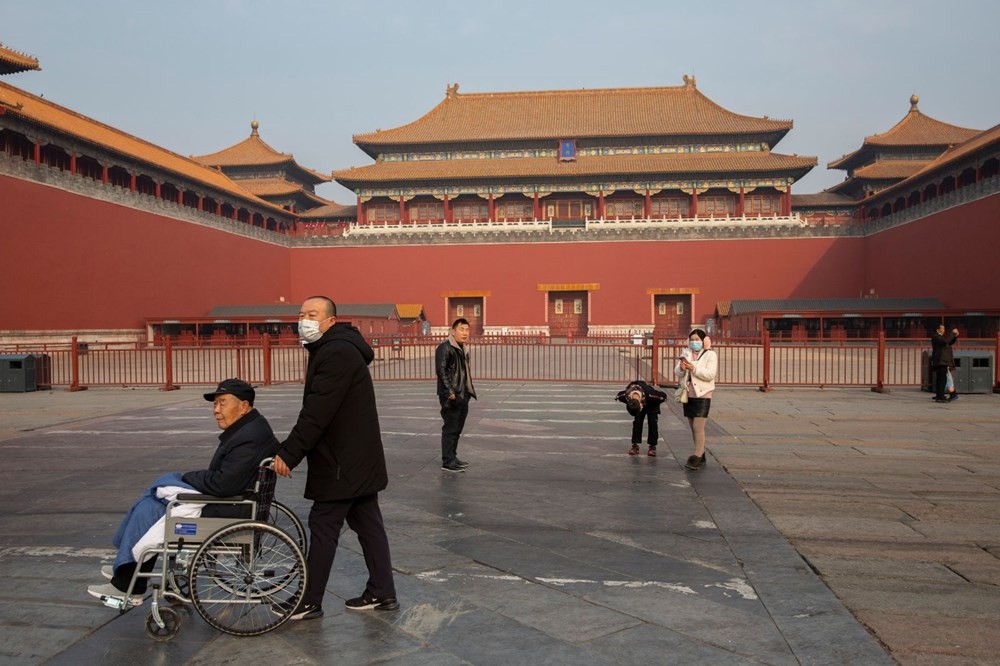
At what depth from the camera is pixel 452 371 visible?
6199mm

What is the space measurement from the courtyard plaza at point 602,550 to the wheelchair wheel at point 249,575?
93 millimetres

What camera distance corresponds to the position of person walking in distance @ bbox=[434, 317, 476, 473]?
606cm

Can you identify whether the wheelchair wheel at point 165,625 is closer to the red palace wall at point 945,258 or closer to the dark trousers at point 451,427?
the dark trousers at point 451,427

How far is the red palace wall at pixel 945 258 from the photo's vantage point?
79.4 feet

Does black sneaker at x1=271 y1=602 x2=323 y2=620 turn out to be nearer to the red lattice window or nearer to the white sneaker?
the white sneaker

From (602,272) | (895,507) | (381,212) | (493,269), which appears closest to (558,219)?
(602,272)

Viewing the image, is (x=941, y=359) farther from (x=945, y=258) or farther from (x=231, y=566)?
(x=945, y=258)

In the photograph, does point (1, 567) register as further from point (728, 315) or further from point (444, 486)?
point (728, 315)

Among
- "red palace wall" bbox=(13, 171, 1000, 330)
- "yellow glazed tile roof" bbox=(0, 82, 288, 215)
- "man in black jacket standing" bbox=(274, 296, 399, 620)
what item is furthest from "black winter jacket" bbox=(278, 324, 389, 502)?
"red palace wall" bbox=(13, 171, 1000, 330)

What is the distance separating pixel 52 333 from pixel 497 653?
23242mm

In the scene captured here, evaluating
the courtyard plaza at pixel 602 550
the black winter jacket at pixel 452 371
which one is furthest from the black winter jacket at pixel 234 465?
the black winter jacket at pixel 452 371

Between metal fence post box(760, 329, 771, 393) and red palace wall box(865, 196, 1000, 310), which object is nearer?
metal fence post box(760, 329, 771, 393)

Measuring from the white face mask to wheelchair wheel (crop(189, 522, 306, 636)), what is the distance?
79 centimetres

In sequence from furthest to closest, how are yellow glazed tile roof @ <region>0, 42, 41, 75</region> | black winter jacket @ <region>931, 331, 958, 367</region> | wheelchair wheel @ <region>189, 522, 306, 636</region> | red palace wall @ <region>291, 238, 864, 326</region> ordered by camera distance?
red palace wall @ <region>291, 238, 864, 326</region>
yellow glazed tile roof @ <region>0, 42, 41, 75</region>
black winter jacket @ <region>931, 331, 958, 367</region>
wheelchair wheel @ <region>189, 522, 306, 636</region>
